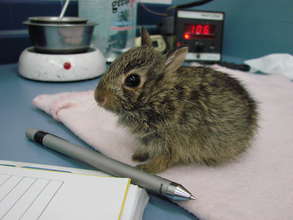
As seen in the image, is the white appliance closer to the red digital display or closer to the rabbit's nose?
the rabbit's nose

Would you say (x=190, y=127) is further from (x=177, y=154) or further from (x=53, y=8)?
(x=53, y=8)

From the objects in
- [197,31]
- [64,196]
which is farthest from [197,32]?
[64,196]

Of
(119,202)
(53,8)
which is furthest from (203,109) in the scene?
(53,8)

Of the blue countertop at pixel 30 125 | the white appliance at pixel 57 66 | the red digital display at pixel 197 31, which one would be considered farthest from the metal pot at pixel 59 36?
the red digital display at pixel 197 31

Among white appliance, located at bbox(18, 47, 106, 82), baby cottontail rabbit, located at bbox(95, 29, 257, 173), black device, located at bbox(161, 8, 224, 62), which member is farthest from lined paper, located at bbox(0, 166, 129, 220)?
black device, located at bbox(161, 8, 224, 62)

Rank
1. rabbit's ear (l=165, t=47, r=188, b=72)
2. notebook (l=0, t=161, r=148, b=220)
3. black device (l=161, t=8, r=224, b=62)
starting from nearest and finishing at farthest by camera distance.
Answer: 1. notebook (l=0, t=161, r=148, b=220)
2. rabbit's ear (l=165, t=47, r=188, b=72)
3. black device (l=161, t=8, r=224, b=62)

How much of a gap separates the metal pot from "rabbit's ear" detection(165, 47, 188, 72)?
1.81ft

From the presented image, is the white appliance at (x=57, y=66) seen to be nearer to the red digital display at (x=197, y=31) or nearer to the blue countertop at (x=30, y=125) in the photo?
the blue countertop at (x=30, y=125)

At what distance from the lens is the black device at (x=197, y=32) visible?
4.88ft

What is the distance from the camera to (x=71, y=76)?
3.61ft

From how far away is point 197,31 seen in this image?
1507 millimetres

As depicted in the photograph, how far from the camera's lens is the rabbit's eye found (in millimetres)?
605

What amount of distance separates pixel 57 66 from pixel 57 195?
2.33 ft

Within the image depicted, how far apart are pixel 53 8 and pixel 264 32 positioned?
4.05 feet
